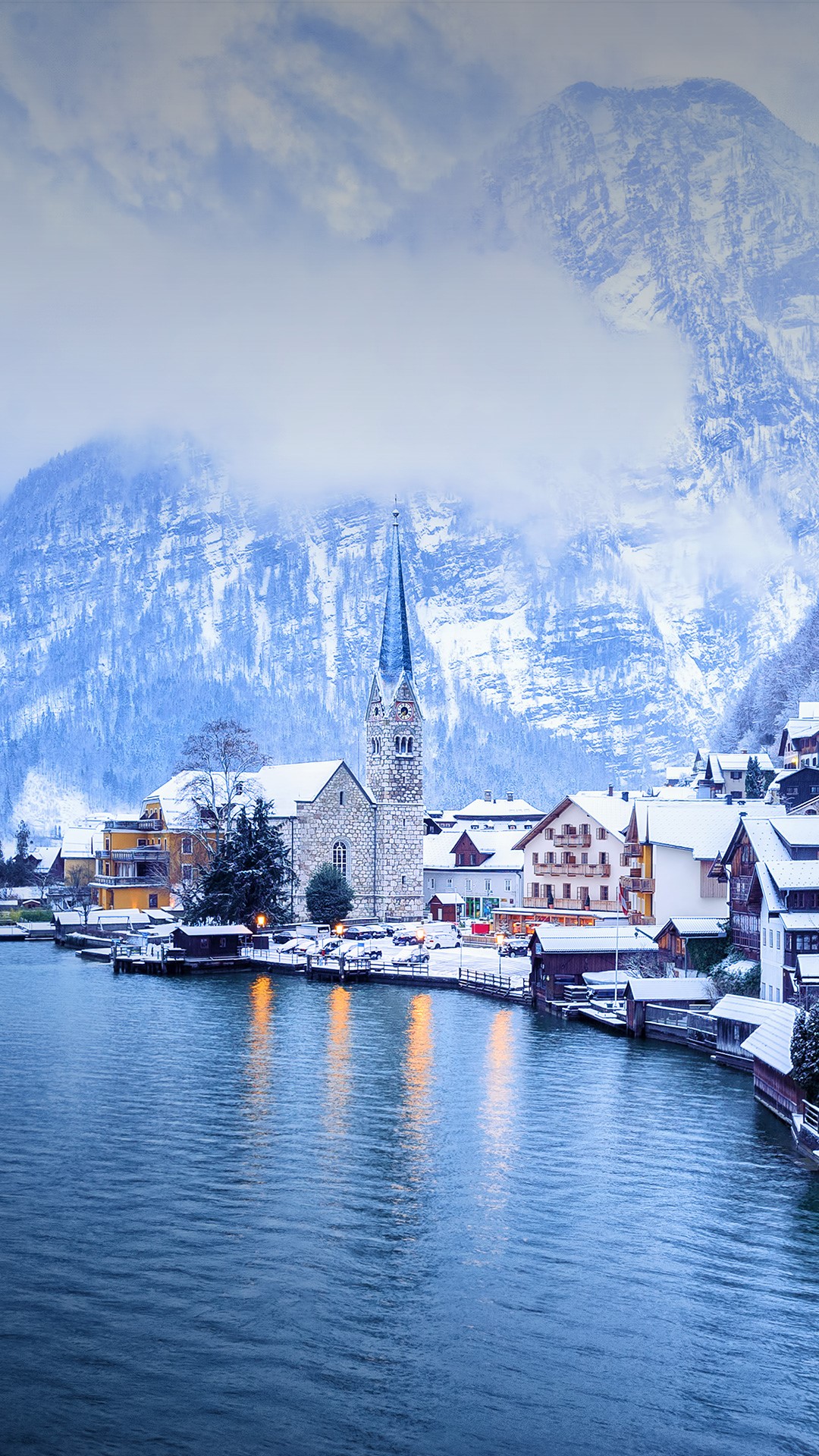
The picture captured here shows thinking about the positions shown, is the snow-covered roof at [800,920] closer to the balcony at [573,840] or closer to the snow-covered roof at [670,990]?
the snow-covered roof at [670,990]

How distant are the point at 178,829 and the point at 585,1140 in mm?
83443

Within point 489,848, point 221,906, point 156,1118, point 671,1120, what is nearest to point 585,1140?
point 671,1120

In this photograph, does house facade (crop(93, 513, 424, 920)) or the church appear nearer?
the church

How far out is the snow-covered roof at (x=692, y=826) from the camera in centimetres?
7381

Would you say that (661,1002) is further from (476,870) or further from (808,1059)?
(476,870)

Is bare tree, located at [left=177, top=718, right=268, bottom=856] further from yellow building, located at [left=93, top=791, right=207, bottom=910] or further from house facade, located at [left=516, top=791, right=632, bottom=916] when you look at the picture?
house facade, located at [left=516, top=791, right=632, bottom=916]

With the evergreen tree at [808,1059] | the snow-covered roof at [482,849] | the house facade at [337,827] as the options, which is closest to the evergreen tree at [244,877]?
the house facade at [337,827]

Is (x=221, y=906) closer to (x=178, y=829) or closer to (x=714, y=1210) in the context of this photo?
(x=178, y=829)

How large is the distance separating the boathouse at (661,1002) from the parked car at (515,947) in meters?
29.2

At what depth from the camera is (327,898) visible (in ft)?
369

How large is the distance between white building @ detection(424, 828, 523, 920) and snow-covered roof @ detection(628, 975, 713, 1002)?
5544 cm

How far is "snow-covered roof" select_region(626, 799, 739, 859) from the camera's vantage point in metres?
73.8

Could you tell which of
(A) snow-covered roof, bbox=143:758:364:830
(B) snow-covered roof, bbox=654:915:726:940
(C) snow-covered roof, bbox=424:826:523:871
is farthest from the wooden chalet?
(C) snow-covered roof, bbox=424:826:523:871

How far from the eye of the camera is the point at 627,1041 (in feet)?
201
